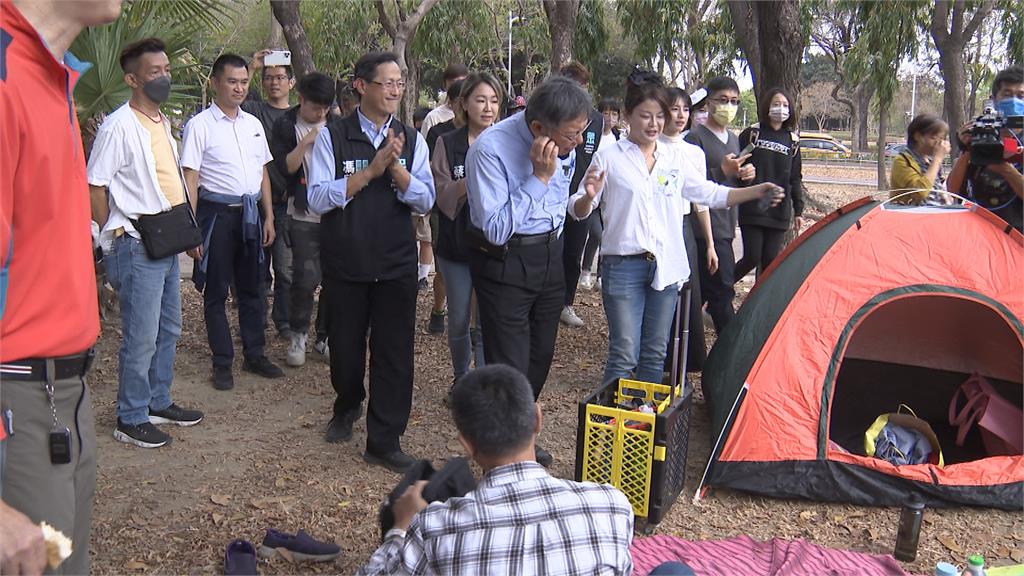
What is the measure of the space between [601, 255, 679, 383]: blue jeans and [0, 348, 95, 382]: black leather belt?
2685mm

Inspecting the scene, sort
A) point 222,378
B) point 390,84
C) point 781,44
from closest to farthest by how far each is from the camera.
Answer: point 390,84, point 222,378, point 781,44

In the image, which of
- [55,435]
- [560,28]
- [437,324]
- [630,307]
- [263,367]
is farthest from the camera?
[560,28]

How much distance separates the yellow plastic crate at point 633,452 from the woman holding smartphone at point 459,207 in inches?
42.2

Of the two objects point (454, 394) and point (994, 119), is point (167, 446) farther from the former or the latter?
point (994, 119)

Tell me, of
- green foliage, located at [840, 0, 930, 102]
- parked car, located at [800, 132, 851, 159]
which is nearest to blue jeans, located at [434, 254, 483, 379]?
green foliage, located at [840, 0, 930, 102]

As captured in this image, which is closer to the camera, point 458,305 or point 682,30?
point 458,305

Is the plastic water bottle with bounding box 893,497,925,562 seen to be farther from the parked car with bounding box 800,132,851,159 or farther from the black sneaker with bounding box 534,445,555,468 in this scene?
the parked car with bounding box 800,132,851,159

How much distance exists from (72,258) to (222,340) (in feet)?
11.3

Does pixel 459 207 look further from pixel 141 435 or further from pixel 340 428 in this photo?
pixel 141 435

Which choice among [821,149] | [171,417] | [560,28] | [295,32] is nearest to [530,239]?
[171,417]

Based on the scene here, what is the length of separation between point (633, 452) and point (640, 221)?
1.19m

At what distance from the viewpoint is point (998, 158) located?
500cm

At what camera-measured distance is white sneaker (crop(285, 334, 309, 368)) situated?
574 cm

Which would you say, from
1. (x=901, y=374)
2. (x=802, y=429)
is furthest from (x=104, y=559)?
(x=901, y=374)
